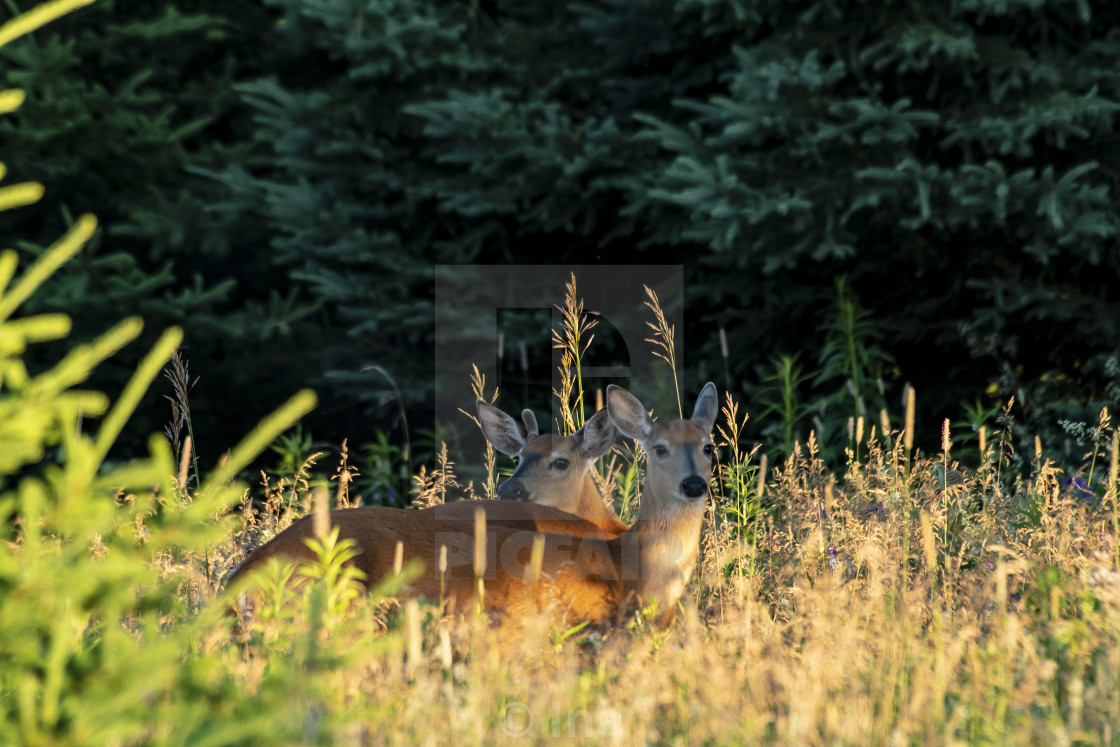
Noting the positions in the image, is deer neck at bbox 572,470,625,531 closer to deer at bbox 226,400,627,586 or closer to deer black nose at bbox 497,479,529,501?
deer at bbox 226,400,627,586

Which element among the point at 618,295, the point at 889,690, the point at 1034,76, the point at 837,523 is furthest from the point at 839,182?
the point at 889,690

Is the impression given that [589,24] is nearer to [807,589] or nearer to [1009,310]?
[1009,310]

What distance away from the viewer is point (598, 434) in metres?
5.60

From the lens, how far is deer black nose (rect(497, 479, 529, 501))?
5.40 m

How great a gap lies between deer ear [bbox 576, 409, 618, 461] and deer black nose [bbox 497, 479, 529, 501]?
15.1 inches

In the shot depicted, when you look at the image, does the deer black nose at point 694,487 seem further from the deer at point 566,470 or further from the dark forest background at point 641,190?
the dark forest background at point 641,190

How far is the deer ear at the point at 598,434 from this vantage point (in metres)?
5.57

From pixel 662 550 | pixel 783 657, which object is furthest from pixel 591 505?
pixel 783 657

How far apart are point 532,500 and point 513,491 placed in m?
0.13

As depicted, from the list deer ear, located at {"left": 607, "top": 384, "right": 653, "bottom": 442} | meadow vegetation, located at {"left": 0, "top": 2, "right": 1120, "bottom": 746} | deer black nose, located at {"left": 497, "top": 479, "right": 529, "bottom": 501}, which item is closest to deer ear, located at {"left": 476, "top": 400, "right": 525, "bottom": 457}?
deer black nose, located at {"left": 497, "top": 479, "right": 529, "bottom": 501}

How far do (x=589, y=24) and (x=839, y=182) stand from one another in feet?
8.36

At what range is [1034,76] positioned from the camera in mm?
7434

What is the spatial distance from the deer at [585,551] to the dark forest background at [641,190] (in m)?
2.37

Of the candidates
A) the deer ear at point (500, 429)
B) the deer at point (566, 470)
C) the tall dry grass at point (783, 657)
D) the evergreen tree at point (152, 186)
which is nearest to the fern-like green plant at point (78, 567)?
the tall dry grass at point (783, 657)
